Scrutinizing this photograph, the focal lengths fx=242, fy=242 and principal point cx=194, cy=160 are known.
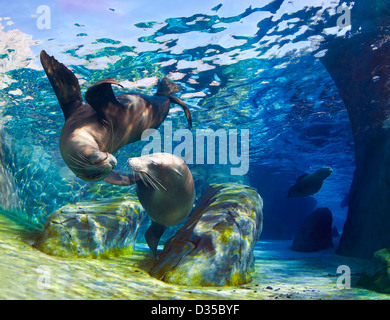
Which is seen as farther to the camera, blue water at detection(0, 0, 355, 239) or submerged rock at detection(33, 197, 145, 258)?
blue water at detection(0, 0, 355, 239)

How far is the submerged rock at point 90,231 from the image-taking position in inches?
173

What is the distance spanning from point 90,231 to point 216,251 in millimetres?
2672

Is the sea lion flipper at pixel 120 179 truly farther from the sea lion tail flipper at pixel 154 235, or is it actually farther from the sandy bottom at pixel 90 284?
the sea lion tail flipper at pixel 154 235

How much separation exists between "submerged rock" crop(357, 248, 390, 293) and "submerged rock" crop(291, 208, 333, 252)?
659 cm

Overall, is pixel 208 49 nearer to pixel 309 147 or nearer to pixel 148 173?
pixel 148 173

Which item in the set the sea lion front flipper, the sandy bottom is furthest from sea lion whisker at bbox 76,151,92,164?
the sandy bottom

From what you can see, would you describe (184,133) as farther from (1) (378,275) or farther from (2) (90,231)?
(1) (378,275)

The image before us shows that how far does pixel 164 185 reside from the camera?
4.38m

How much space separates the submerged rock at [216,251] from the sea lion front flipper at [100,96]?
2632mm

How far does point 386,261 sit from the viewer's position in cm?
394

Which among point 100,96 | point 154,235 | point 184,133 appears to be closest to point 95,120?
point 100,96

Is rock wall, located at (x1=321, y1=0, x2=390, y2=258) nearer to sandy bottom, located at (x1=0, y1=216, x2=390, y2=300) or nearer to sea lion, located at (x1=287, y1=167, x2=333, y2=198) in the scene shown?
sea lion, located at (x1=287, y1=167, x2=333, y2=198)

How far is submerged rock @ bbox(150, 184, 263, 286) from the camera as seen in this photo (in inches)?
143

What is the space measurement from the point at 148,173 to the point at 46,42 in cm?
858
